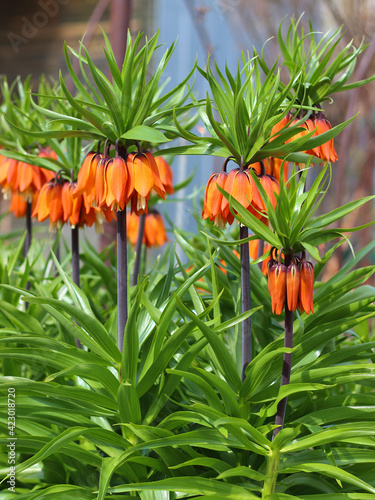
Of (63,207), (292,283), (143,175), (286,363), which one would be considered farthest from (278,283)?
(63,207)

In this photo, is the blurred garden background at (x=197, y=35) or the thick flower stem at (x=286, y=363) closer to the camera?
the thick flower stem at (x=286, y=363)

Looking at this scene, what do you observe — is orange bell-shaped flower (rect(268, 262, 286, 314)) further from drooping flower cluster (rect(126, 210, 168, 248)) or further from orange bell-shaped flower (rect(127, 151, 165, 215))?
drooping flower cluster (rect(126, 210, 168, 248))

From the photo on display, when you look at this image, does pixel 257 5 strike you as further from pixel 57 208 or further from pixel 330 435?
pixel 330 435

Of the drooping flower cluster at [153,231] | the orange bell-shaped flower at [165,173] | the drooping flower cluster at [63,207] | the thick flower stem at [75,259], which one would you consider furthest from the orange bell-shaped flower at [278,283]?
the drooping flower cluster at [153,231]

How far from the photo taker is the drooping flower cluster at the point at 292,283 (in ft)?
2.94

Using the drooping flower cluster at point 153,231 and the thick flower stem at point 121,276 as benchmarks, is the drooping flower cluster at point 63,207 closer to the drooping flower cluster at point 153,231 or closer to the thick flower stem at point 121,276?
the thick flower stem at point 121,276

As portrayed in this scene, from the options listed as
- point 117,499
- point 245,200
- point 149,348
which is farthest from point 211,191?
point 117,499

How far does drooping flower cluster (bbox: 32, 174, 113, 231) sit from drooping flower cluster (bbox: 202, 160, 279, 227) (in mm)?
347

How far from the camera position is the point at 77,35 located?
3934 millimetres

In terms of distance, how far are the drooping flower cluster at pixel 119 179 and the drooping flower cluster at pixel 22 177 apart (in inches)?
25.2

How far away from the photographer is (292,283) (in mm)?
895

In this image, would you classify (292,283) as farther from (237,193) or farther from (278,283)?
(237,193)

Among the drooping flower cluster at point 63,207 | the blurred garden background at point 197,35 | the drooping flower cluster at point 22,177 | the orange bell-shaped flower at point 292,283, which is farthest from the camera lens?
the blurred garden background at point 197,35

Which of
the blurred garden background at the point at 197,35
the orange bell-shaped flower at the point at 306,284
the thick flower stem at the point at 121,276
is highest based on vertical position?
the blurred garden background at the point at 197,35
